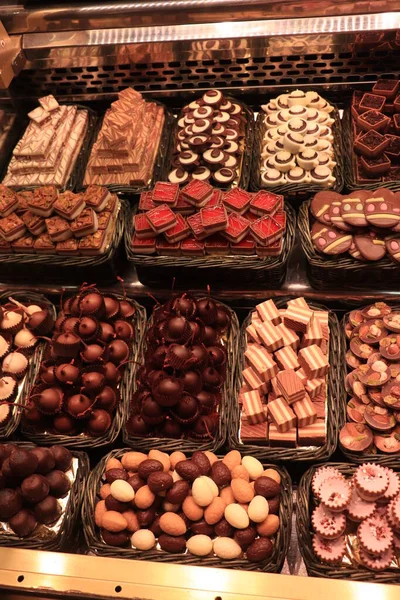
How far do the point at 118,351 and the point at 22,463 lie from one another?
0.78 meters

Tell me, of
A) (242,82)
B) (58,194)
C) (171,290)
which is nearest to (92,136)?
(58,194)

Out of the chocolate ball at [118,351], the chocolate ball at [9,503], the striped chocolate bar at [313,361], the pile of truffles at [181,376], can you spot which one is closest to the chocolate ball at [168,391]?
the pile of truffles at [181,376]

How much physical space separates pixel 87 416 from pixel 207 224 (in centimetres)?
110

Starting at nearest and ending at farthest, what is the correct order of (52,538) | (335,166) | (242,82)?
(52,538), (335,166), (242,82)

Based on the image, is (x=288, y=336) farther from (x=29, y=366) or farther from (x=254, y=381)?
(x=29, y=366)

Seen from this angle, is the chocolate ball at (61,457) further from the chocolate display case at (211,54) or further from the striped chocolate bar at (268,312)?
the striped chocolate bar at (268,312)

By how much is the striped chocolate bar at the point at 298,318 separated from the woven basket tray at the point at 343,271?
9.5 inches

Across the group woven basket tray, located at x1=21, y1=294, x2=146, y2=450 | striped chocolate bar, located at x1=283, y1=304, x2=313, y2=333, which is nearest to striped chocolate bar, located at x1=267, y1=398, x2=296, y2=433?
striped chocolate bar, located at x1=283, y1=304, x2=313, y2=333

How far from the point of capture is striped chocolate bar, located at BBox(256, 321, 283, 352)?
300cm

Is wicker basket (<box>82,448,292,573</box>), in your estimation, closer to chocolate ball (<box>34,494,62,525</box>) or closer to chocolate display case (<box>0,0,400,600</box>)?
chocolate ball (<box>34,494,62,525</box>)

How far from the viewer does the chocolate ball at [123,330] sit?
10.5 feet

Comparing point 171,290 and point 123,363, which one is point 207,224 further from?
point 123,363

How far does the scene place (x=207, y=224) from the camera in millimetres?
3154

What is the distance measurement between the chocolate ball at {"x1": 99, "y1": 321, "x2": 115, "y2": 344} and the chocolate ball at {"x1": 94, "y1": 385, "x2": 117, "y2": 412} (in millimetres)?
253
